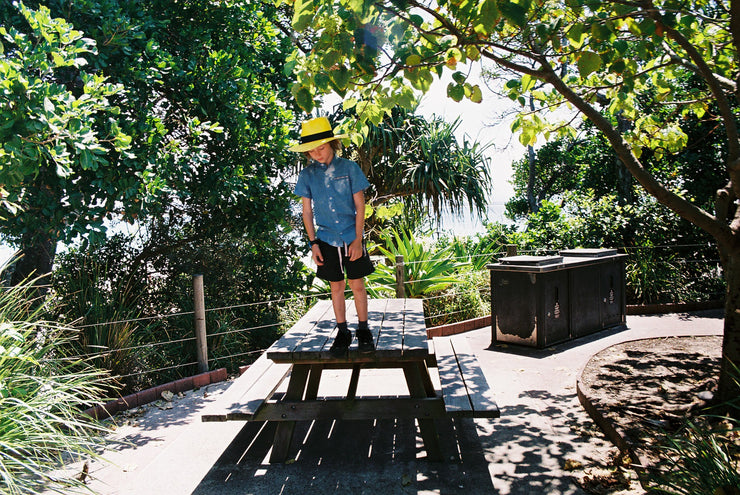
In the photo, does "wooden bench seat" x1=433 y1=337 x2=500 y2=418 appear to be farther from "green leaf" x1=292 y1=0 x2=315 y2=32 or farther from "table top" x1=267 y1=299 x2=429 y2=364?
"green leaf" x1=292 y1=0 x2=315 y2=32

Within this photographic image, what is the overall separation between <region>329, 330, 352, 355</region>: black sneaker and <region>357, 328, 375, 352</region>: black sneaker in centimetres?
8

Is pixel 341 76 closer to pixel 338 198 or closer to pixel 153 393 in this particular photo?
pixel 338 198

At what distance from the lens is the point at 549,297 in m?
7.68

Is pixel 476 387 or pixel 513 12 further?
pixel 476 387

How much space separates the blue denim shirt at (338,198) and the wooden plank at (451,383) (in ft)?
4.47

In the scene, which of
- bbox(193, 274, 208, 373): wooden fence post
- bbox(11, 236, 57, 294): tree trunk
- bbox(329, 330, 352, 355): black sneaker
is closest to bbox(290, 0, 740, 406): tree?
bbox(329, 330, 352, 355): black sneaker

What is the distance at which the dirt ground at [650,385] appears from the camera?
15.1 feet

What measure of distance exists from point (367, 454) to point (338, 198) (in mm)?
2052

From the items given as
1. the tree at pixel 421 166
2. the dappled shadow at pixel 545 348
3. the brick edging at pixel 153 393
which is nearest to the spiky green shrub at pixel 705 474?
the dappled shadow at pixel 545 348

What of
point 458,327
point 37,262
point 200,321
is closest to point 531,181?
point 458,327

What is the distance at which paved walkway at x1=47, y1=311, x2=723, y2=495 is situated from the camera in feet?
13.4

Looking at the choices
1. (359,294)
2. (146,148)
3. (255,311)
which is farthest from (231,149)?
(359,294)

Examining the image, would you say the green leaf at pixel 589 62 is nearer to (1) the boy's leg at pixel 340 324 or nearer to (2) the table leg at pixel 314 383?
(1) the boy's leg at pixel 340 324

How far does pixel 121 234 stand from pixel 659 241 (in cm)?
918
